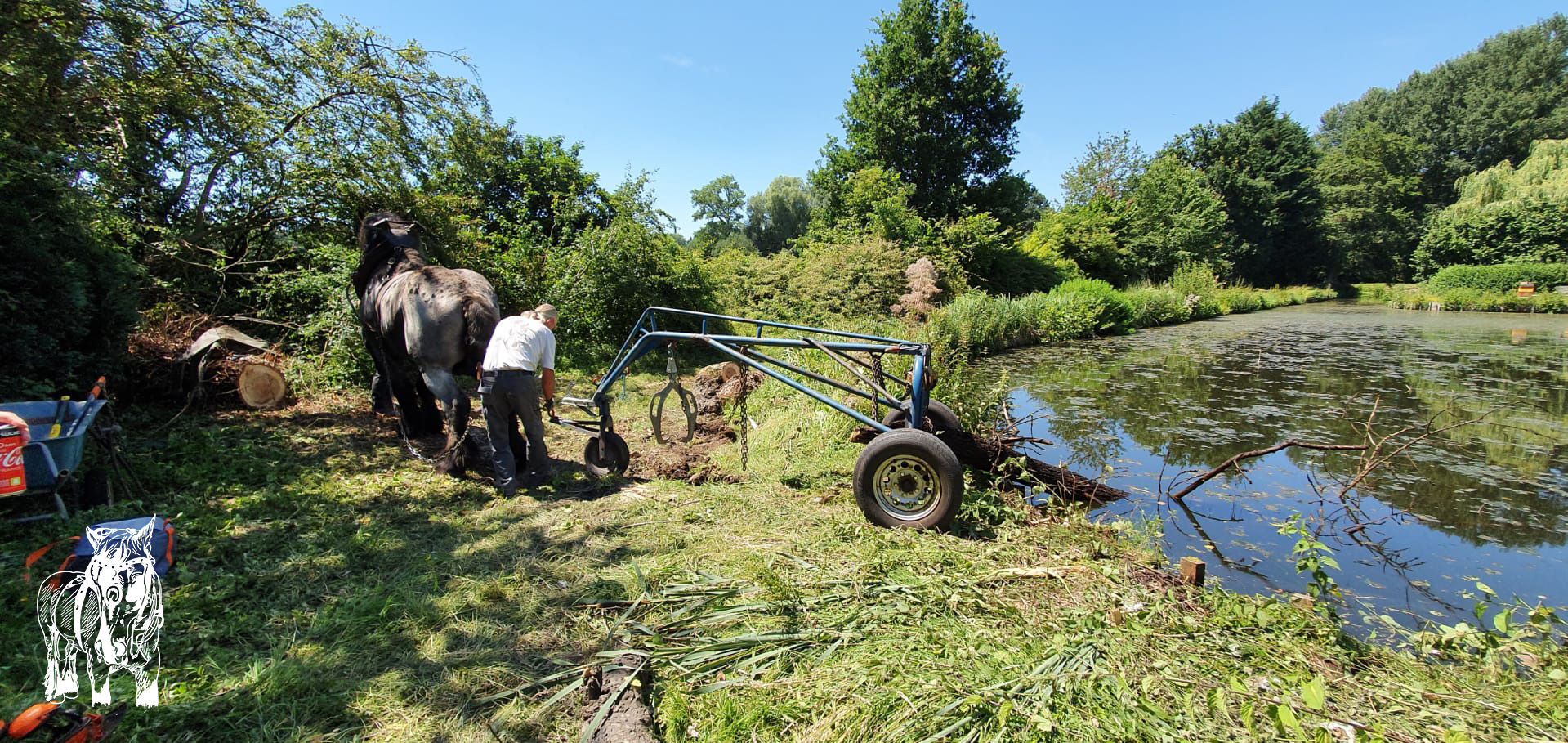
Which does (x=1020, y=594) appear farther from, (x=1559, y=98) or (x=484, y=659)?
(x=1559, y=98)

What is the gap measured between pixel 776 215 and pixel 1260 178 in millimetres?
31320

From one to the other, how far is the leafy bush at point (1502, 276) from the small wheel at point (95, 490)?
42.2 metres

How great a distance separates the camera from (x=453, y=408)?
4840 millimetres

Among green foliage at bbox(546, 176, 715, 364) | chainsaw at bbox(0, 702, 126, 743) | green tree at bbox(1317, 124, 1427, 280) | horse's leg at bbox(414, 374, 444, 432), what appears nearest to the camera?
chainsaw at bbox(0, 702, 126, 743)

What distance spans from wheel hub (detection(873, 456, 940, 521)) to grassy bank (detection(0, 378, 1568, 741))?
0.20 meters

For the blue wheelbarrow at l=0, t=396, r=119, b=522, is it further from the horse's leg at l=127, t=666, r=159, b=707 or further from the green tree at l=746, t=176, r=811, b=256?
the green tree at l=746, t=176, r=811, b=256

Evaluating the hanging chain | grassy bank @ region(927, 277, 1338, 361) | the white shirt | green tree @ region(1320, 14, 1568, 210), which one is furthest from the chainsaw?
green tree @ region(1320, 14, 1568, 210)

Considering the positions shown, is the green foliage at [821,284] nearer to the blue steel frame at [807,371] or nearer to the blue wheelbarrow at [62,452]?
the blue steel frame at [807,371]

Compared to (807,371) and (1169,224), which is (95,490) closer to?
(807,371)

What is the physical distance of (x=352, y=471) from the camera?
4.91 meters

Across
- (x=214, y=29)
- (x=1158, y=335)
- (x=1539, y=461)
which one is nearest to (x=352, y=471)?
(x=214, y=29)

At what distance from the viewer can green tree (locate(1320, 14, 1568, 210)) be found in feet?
150

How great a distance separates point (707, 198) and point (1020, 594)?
53181mm

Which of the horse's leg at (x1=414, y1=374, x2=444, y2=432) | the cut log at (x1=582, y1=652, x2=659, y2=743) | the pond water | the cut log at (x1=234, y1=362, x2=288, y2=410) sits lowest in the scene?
the pond water
